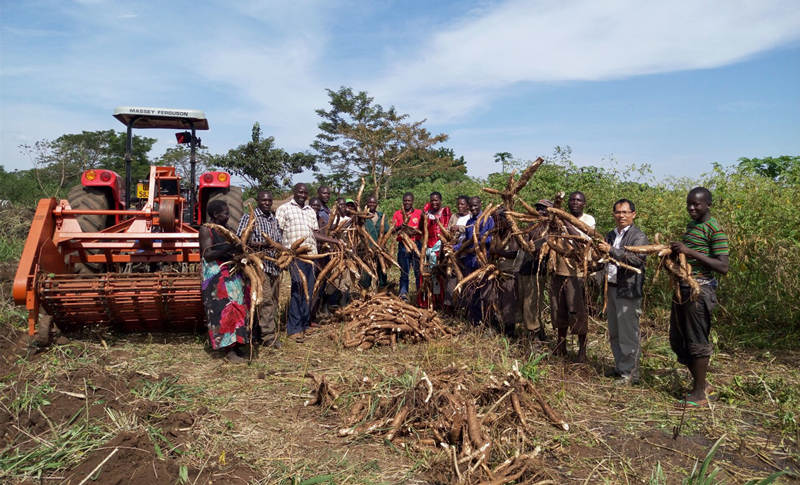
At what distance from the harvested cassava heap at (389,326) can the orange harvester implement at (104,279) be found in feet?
5.47

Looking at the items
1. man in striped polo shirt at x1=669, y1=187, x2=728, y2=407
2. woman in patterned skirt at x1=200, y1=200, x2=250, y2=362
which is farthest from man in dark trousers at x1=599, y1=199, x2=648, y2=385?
woman in patterned skirt at x1=200, y1=200, x2=250, y2=362

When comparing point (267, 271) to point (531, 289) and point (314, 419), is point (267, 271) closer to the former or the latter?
point (314, 419)

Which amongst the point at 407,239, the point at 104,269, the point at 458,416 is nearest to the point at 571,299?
the point at 458,416

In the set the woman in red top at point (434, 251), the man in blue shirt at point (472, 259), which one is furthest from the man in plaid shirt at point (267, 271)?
the man in blue shirt at point (472, 259)

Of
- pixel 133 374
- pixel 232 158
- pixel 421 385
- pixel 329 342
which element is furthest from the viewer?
pixel 232 158

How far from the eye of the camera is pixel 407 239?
21.9 ft

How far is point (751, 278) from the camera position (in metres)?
5.23

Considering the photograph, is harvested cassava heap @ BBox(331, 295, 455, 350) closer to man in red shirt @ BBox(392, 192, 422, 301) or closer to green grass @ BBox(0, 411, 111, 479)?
man in red shirt @ BBox(392, 192, 422, 301)

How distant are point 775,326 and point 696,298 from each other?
258 cm

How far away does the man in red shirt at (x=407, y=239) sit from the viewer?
22.0ft

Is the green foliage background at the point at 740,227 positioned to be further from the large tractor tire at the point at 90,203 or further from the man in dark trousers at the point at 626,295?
the large tractor tire at the point at 90,203

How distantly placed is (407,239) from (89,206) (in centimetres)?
418

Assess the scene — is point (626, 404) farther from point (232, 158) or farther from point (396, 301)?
point (232, 158)

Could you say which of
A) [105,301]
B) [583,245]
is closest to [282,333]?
[105,301]
